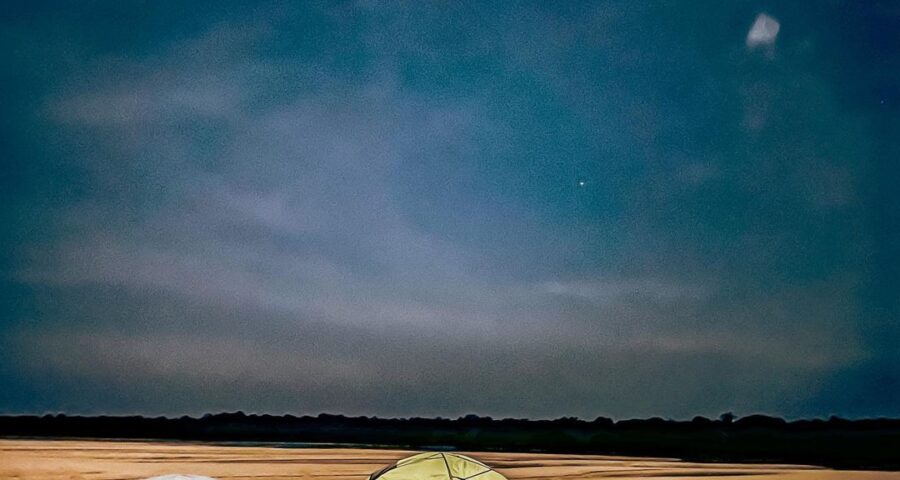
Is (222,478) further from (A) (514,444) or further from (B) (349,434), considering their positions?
(B) (349,434)

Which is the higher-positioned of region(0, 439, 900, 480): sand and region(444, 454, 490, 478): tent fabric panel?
region(444, 454, 490, 478): tent fabric panel

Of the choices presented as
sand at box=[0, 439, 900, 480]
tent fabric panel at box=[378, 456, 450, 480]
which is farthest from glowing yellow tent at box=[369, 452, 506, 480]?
sand at box=[0, 439, 900, 480]

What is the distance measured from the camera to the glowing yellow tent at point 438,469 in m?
5.47

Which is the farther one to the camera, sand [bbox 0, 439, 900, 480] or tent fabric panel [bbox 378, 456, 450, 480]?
sand [bbox 0, 439, 900, 480]

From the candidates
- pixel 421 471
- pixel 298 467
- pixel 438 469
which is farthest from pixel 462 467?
pixel 298 467

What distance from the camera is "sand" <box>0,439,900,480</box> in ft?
35.9

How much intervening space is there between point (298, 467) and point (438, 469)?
7.56 meters

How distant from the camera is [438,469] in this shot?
5.52 m

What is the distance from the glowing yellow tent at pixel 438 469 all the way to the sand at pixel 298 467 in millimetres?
4723

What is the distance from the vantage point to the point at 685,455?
57.0 ft

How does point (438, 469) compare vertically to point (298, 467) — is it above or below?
above

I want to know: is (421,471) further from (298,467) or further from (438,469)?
(298,467)

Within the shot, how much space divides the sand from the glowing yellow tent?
15.5ft

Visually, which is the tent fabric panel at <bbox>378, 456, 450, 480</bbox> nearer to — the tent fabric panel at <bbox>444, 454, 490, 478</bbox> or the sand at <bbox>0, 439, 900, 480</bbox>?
the tent fabric panel at <bbox>444, 454, 490, 478</bbox>
